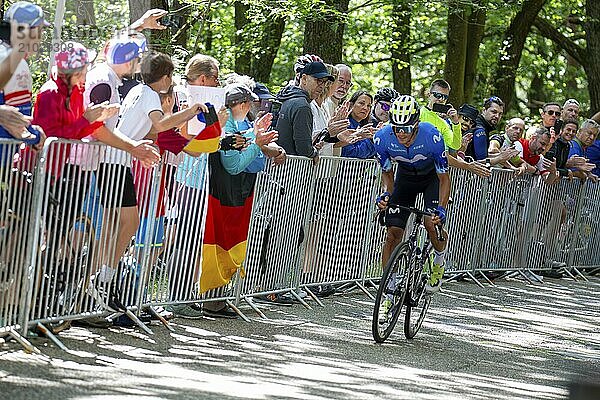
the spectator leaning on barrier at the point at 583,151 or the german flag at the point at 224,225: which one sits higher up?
the spectator leaning on barrier at the point at 583,151

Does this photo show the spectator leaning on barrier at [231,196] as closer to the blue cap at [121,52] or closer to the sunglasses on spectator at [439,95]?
the blue cap at [121,52]

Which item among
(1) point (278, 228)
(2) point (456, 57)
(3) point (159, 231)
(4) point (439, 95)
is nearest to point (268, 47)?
(2) point (456, 57)

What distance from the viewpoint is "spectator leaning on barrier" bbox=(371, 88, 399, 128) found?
15.7 meters

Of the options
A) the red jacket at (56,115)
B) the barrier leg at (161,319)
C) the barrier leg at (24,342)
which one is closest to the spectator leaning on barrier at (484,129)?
the barrier leg at (161,319)

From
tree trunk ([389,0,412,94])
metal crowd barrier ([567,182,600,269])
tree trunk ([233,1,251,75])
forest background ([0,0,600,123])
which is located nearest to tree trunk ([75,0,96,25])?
forest background ([0,0,600,123])

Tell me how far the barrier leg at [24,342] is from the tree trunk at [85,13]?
5914 mm

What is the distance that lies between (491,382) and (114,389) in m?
3.31

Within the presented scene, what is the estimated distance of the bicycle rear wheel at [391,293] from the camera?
35.7ft

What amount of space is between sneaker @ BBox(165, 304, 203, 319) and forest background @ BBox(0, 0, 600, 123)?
4.52 m

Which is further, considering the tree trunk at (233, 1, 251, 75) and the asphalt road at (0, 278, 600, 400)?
the tree trunk at (233, 1, 251, 75)

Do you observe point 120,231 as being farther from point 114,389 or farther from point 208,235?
point 114,389


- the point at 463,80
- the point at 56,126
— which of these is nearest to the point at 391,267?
the point at 56,126

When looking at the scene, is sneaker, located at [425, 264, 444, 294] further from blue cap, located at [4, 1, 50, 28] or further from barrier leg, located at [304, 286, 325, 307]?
blue cap, located at [4, 1, 50, 28]

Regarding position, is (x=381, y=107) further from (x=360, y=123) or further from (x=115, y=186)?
(x=115, y=186)
